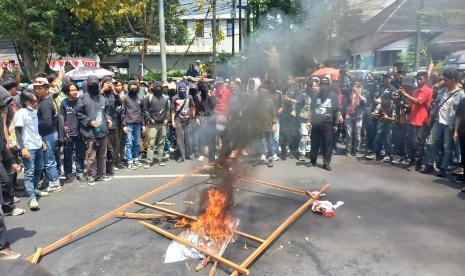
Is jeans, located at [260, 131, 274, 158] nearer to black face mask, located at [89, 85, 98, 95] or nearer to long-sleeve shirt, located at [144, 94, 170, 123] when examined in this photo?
long-sleeve shirt, located at [144, 94, 170, 123]

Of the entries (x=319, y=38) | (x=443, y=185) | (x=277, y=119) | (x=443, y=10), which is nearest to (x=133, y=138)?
(x=277, y=119)

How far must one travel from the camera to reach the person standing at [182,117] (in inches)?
353

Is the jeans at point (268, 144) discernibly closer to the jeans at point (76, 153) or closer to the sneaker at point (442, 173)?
the sneaker at point (442, 173)

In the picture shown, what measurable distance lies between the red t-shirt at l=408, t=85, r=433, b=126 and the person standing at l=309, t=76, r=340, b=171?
5.18ft

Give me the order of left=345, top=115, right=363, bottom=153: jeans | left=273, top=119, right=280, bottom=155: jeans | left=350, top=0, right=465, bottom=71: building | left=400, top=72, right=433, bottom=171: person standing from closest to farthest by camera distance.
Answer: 1. left=400, top=72, right=433, bottom=171: person standing
2. left=273, top=119, right=280, bottom=155: jeans
3. left=345, top=115, right=363, bottom=153: jeans
4. left=350, top=0, right=465, bottom=71: building

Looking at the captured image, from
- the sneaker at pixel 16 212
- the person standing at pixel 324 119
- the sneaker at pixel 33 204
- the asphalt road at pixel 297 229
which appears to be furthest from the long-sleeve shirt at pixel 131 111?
the person standing at pixel 324 119

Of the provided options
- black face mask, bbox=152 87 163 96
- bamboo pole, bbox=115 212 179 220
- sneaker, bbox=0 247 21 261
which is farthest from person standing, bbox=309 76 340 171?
sneaker, bbox=0 247 21 261

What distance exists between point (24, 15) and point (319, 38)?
12903 millimetres

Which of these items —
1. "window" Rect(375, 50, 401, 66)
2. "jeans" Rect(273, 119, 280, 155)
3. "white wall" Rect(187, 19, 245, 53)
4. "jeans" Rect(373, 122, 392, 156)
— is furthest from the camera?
"white wall" Rect(187, 19, 245, 53)

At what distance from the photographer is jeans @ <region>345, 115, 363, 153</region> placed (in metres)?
9.31

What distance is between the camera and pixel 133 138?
8.37 meters

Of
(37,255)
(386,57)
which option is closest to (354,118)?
(37,255)

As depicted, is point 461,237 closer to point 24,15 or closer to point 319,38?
point 319,38

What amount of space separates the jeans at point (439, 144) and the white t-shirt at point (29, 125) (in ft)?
24.0
